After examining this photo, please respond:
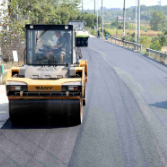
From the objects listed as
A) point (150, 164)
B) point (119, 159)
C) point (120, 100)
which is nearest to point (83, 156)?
point (119, 159)

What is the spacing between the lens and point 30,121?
30.6ft

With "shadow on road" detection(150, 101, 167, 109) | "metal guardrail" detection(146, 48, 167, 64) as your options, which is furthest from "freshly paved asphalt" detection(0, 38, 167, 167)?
"metal guardrail" detection(146, 48, 167, 64)

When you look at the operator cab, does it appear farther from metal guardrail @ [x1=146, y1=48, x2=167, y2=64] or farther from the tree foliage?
metal guardrail @ [x1=146, y1=48, x2=167, y2=64]

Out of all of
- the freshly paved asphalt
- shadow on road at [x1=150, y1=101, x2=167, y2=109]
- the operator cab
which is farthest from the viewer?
shadow on road at [x1=150, y1=101, x2=167, y2=109]

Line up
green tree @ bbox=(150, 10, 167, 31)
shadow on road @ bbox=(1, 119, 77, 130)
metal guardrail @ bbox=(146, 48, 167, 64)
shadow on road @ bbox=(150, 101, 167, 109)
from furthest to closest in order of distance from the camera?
green tree @ bbox=(150, 10, 167, 31) → metal guardrail @ bbox=(146, 48, 167, 64) → shadow on road @ bbox=(150, 101, 167, 109) → shadow on road @ bbox=(1, 119, 77, 130)

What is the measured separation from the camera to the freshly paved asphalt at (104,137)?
276 inches

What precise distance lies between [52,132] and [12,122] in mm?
1235

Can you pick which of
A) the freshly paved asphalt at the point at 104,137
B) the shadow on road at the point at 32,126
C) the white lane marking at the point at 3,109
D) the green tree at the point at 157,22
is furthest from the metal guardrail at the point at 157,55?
the green tree at the point at 157,22

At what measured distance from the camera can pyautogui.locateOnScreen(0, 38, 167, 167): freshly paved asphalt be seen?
700 centimetres

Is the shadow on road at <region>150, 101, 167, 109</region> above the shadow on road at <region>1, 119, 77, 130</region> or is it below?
above

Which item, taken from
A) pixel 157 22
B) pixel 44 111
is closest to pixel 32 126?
pixel 44 111

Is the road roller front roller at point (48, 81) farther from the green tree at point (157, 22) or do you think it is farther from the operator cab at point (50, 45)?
the green tree at point (157, 22)

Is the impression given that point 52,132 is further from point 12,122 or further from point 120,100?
point 120,100

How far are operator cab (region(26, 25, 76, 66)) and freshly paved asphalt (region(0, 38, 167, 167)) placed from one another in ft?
6.11
